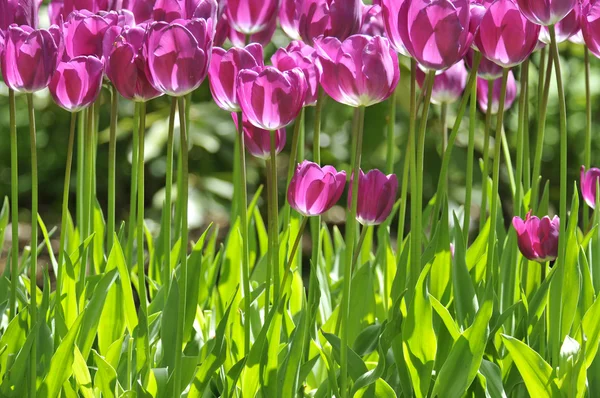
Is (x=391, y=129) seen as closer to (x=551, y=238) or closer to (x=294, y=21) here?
(x=294, y=21)

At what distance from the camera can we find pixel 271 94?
76 cm

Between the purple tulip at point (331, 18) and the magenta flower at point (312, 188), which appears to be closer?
the magenta flower at point (312, 188)

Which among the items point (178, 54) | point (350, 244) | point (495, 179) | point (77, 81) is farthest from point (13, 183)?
point (495, 179)

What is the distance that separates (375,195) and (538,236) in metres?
0.18

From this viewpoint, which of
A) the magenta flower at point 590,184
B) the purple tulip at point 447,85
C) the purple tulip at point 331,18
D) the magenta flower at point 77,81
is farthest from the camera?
the purple tulip at point 447,85

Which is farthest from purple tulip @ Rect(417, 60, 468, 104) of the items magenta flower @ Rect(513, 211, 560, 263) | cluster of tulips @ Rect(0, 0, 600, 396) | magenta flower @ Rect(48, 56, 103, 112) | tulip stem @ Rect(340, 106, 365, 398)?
magenta flower @ Rect(48, 56, 103, 112)

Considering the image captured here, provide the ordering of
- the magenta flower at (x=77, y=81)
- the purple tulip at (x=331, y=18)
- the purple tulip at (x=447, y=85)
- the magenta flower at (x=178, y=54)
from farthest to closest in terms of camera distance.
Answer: the purple tulip at (x=447, y=85)
the purple tulip at (x=331, y=18)
the magenta flower at (x=77, y=81)
the magenta flower at (x=178, y=54)

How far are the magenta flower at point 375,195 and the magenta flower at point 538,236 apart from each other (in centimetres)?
13

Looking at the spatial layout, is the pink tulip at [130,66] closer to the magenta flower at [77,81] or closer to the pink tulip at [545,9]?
the magenta flower at [77,81]

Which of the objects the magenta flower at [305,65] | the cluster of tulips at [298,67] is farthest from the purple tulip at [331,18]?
the magenta flower at [305,65]

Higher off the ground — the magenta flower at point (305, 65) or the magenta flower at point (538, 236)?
the magenta flower at point (305, 65)

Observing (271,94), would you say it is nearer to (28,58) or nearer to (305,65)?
(305,65)

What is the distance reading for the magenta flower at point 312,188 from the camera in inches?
33.4

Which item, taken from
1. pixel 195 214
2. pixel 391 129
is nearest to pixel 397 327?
pixel 391 129
